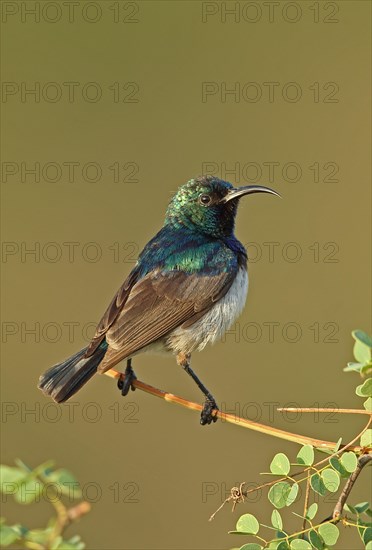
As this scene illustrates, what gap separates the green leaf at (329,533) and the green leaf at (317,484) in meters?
0.08

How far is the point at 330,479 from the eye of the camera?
2.07 meters

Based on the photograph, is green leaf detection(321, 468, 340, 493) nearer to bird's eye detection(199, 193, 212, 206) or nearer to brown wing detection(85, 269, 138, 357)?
brown wing detection(85, 269, 138, 357)

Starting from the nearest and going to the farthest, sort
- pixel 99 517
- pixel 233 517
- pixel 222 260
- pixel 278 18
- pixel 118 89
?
pixel 222 260, pixel 233 517, pixel 99 517, pixel 118 89, pixel 278 18

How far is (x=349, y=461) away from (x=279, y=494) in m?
0.19

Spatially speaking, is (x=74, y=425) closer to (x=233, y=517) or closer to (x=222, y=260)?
(x=233, y=517)

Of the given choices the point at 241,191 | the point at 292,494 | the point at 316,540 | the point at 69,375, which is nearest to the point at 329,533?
the point at 316,540

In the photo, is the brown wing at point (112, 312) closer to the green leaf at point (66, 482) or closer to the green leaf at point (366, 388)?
the green leaf at point (366, 388)

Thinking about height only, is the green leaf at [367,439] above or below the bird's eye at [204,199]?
below

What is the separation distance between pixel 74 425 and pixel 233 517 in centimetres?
174

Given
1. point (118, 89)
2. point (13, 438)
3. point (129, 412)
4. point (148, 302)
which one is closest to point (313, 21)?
point (118, 89)

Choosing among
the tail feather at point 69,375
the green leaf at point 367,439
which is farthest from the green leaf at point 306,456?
the tail feather at point 69,375

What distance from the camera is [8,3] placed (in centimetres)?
1069

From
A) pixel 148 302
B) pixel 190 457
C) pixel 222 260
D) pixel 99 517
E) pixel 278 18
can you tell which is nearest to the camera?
pixel 148 302

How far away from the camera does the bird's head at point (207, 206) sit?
491 centimetres
